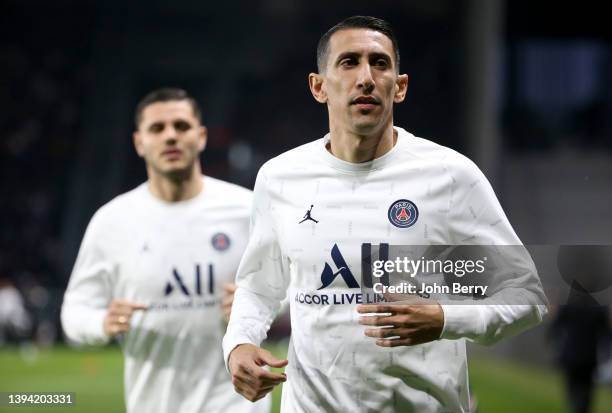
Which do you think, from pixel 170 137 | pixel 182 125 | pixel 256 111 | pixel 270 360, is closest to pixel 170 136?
pixel 170 137

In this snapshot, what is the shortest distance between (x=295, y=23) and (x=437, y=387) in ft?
30.5

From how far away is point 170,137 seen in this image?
4.09m

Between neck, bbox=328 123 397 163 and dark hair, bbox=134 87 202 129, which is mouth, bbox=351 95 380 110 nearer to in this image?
neck, bbox=328 123 397 163

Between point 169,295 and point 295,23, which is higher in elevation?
point 295,23

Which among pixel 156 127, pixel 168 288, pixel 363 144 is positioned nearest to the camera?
pixel 363 144

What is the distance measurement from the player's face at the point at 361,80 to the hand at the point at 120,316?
1.34 meters

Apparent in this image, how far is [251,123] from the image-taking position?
13.2 meters

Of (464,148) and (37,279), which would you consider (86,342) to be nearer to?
(464,148)

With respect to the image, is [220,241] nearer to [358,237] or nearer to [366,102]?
[358,237]

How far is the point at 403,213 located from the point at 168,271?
1612 millimetres

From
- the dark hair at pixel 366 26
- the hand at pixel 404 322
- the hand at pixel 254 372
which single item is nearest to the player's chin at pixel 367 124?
the dark hair at pixel 366 26

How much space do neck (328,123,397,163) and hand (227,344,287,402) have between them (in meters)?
0.66

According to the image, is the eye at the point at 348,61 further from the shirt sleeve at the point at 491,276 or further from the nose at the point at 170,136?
the nose at the point at 170,136

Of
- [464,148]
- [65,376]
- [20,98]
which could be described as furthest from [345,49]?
[20,98]
